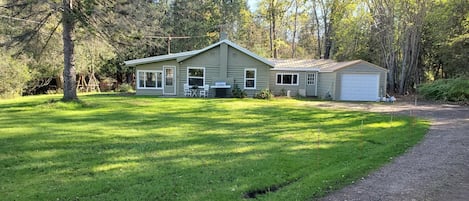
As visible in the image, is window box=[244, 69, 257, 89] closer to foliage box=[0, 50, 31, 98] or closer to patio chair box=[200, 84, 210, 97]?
patio chair box=[200, 84, 210, 97]

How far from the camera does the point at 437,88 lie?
20.9 m

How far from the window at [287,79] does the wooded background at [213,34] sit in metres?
7.61

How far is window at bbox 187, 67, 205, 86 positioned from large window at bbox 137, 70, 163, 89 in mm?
1963

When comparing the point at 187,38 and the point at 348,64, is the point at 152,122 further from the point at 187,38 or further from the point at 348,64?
the point at 187,38

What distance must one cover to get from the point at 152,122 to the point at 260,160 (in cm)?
521

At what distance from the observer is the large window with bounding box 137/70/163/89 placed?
22.0m

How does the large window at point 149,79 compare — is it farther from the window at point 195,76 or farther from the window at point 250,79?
the window at point 250,79

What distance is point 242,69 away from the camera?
2130cm

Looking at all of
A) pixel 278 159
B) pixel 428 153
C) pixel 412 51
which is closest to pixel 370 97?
pixel 412 51

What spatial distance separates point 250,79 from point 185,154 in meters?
15.5

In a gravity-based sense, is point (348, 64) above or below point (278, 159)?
above

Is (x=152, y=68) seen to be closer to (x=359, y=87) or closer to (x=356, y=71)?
(x=356, y=71)

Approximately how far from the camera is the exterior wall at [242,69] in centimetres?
2125

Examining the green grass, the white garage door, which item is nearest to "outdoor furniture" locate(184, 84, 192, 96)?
the white garage door
